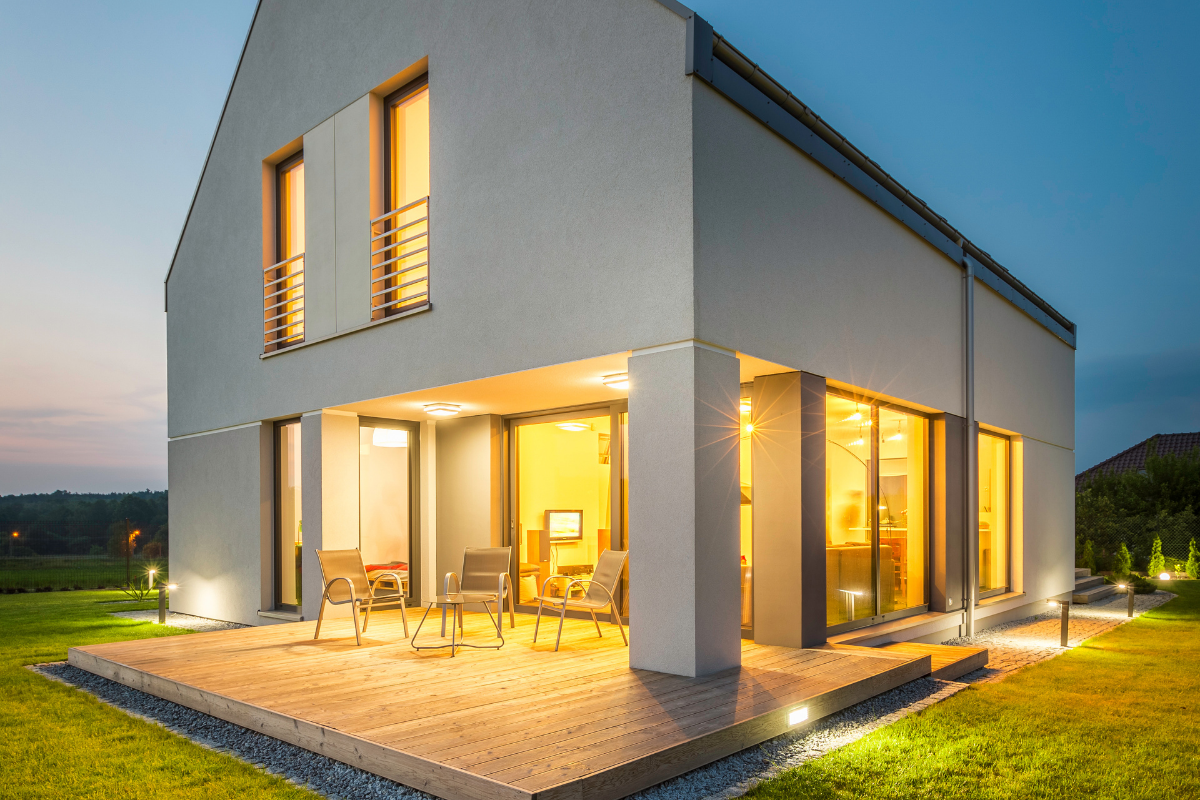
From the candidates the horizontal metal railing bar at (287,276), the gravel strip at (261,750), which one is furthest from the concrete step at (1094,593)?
the horizontal metal railing bar at (287,276)

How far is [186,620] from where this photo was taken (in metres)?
11.3

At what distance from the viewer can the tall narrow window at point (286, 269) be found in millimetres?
9680

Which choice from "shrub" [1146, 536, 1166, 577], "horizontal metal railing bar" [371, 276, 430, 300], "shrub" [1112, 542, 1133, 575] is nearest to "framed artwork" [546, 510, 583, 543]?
"horizontal metal railing bar" [371, 276, 430, 300]

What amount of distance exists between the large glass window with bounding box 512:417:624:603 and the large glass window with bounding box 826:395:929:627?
86.2 inches

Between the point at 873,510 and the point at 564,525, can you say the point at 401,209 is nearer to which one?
the point at 564,525

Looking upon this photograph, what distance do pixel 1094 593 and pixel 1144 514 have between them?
11.3 metres

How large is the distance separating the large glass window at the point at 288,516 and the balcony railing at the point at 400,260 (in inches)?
97.6

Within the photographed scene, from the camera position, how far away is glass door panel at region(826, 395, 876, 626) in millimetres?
7484

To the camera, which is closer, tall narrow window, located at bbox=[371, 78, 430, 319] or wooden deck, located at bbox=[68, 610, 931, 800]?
wooden deck, located at bbox=[68, 610, 931, 800]

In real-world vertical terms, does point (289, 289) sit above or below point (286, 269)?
below

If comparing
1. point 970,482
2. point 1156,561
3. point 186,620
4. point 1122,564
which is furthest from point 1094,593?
point 186,620

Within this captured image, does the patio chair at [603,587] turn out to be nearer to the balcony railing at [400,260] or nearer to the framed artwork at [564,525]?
Answer: the framed artwork at [564,525]

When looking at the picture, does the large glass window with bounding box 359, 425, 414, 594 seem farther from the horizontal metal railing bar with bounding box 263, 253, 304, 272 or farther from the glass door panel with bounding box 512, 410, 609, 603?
the horizontal metal railing bar with bounding box 263, 253, 304, 272

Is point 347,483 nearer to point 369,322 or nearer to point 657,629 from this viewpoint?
point 369,322
